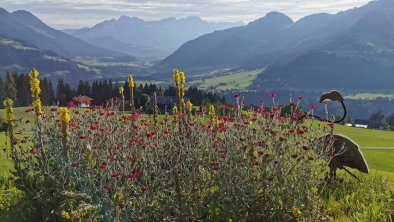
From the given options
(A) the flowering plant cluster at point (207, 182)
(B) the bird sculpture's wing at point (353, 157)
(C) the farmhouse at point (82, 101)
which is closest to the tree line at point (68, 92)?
(C) the farmhouse at point (82, 101)

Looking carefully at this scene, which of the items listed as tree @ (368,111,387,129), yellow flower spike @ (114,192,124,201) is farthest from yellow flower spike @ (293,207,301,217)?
tree @ (368,111,387,129)

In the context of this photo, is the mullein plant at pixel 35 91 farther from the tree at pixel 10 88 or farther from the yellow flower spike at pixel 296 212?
the tree at pixel 10 88

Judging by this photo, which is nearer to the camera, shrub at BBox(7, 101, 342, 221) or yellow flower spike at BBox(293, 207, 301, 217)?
yellow flower spike at BBox(293, 207, 301, 217)

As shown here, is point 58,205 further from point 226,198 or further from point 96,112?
point 96,112

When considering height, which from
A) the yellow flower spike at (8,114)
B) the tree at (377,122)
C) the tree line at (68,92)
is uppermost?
the yellow flower spike at (8,114)

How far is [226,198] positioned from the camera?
8508 mm

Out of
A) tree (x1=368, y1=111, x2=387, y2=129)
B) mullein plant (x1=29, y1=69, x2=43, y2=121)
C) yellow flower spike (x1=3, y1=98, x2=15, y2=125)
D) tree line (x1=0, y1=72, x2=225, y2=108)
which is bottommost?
tree (x1=368, y1=111, x2=387, y2=129)

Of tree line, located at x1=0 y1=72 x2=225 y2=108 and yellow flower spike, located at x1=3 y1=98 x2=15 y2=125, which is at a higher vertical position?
yellow flower spike, located at x1=3 y1=98 x2=15 y2=125

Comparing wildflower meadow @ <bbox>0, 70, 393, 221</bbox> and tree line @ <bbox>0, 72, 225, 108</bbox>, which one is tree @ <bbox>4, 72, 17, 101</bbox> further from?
wildflower meadow @ <bbox>0, 70, 393, 221</bbox>

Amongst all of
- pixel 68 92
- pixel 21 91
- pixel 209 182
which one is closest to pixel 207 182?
pixel 209 182

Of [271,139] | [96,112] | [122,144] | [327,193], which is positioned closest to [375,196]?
[327,193]

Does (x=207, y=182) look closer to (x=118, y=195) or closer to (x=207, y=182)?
(x=207, y=182)

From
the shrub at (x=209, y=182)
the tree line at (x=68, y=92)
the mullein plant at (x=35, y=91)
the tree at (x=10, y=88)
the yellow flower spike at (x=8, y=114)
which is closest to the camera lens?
the shrub at (x=209, y=182)

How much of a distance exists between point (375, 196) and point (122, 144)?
6.38 m
